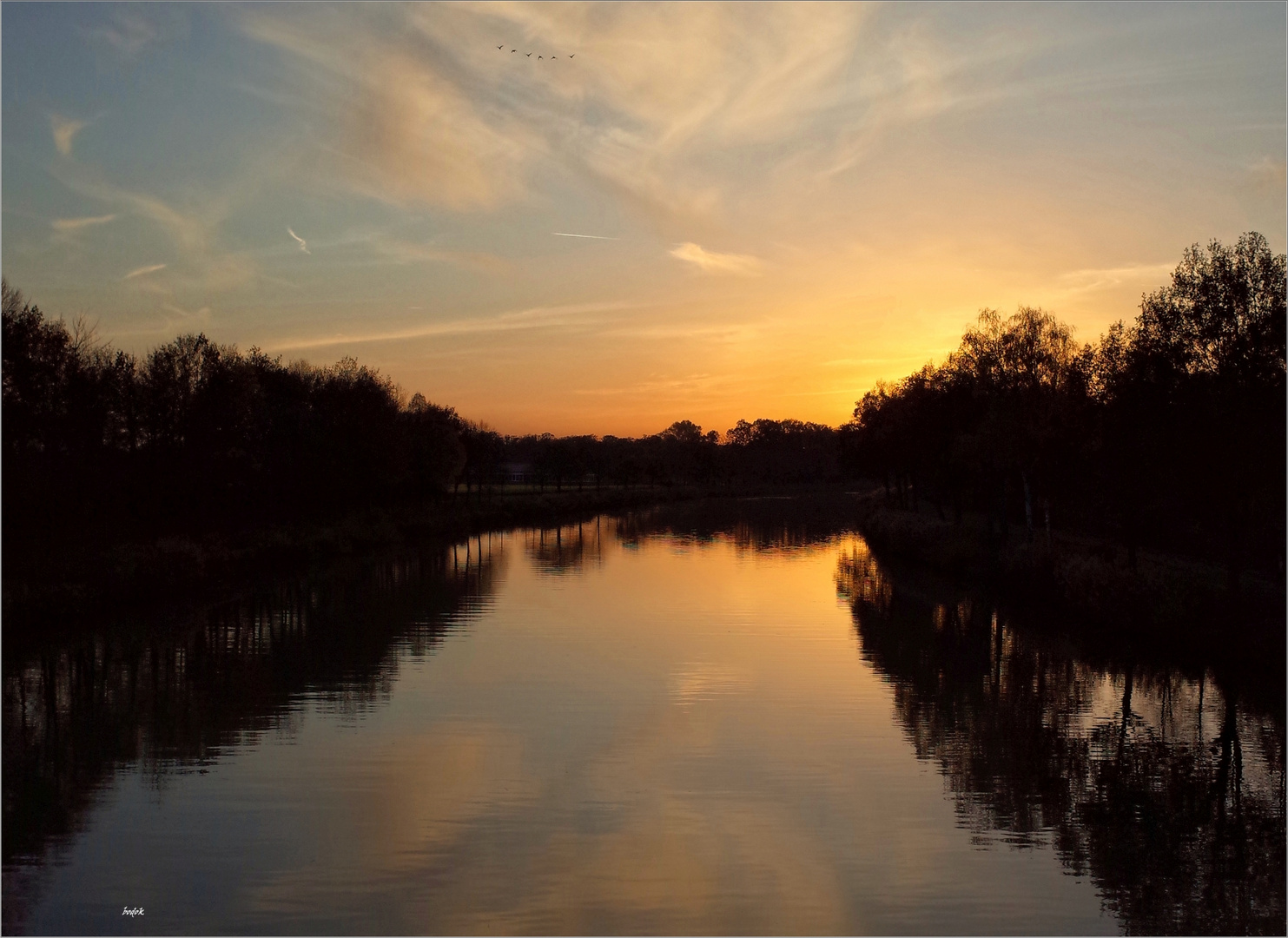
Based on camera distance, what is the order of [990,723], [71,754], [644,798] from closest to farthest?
[644,798], [71,754], [990,723]

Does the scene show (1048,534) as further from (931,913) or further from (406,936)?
(406,936)

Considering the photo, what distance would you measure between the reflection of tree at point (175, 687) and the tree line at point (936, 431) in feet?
18.3

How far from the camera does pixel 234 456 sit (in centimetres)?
4512

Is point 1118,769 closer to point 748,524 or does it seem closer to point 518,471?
point 748,524

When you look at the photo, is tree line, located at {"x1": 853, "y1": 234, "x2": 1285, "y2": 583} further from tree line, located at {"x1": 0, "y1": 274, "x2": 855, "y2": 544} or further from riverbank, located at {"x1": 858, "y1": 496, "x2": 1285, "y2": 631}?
tree line, located at {"x1": 0, "y1": 274, "x2": 855, "y2": 544}

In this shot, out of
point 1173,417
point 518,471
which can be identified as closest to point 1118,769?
point 1173,417

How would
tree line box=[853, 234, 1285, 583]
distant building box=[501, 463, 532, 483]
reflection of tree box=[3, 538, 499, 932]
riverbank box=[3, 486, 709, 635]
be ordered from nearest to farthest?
reflection of tree box=[3, 538, 499, 932] → tree line box=[853, 234, 1285, 583] → riverbank box=[3, 486, 709, 635] → distant building box=[501, 463, 532, 483]

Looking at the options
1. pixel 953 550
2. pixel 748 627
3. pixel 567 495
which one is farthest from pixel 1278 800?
pixel 567 495

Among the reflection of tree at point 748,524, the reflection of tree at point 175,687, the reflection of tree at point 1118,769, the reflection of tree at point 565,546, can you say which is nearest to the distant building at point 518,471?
the reflection of tree at point 748,524

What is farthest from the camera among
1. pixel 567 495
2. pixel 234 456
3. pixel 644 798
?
pixel 567 495

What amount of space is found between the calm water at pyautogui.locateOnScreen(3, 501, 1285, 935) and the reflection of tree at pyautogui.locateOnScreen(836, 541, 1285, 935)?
0.06 metres

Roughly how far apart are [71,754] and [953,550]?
30.6 metres

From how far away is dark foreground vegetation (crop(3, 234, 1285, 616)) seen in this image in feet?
69.9

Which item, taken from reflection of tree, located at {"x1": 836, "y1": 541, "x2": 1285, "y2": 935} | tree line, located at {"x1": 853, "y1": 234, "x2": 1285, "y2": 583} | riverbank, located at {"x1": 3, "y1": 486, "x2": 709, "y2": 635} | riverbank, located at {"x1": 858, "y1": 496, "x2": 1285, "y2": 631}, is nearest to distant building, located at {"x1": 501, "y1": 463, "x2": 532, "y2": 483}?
riverbank, located at {"x1": 3, "y1": 486, "x2": 709, "y2": 635}
